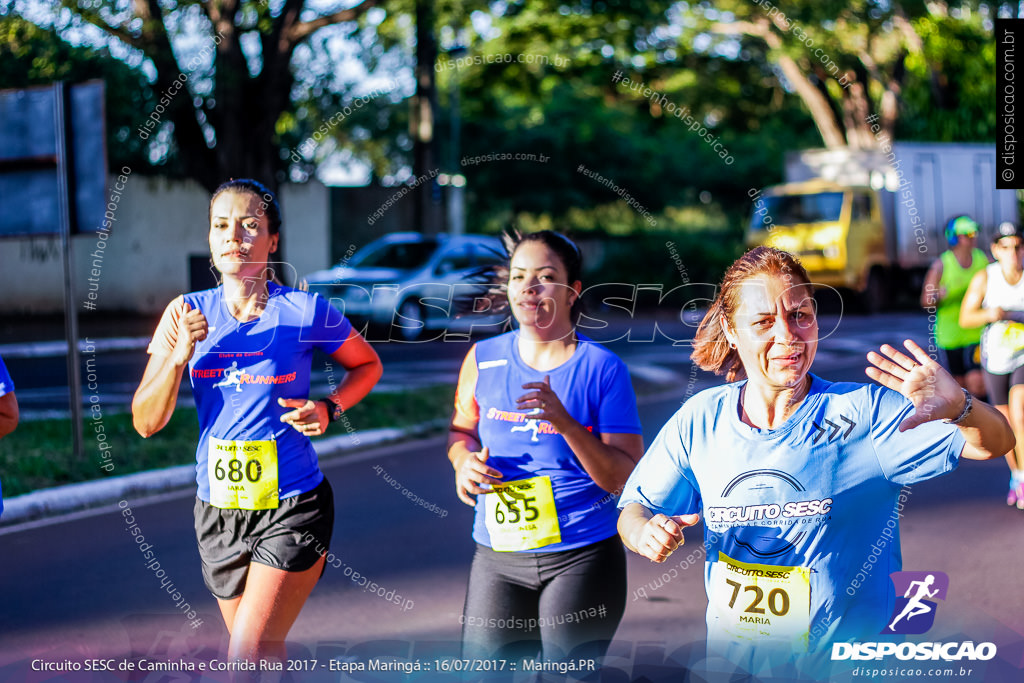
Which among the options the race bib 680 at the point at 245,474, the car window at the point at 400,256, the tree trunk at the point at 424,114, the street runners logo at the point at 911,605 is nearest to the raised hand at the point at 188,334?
the race bib 680 at the point at 245,474

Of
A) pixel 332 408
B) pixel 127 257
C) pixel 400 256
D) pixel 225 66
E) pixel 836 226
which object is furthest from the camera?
pixel 836 226

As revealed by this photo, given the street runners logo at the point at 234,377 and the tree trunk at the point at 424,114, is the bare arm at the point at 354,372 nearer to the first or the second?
the street runners logo at the point at 234,377

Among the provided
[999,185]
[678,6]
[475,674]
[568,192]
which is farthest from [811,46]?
[475,674]

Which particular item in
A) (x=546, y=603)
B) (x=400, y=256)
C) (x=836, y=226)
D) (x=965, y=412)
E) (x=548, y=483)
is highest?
(x=836, y=226)

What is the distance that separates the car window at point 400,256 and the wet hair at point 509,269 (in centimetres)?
1037

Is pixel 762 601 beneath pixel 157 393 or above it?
beneath

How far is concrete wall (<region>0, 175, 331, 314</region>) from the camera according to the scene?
17562mm

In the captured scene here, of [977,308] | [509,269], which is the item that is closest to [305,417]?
[509,269]

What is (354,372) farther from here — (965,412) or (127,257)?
(127,257)

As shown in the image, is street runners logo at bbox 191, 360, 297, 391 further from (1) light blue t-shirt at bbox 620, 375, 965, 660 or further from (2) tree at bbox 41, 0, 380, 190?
(2) tree at bbox 41, 0, 380, 190

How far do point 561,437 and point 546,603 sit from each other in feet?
1.49

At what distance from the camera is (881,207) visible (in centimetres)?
2119

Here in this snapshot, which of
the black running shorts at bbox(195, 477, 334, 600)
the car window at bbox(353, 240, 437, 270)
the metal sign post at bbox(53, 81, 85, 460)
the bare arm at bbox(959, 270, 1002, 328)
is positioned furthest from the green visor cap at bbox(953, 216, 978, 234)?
the car window at bbox(353, 240, 437, 270)

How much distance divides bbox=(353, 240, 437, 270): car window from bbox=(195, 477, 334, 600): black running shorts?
1108cm
